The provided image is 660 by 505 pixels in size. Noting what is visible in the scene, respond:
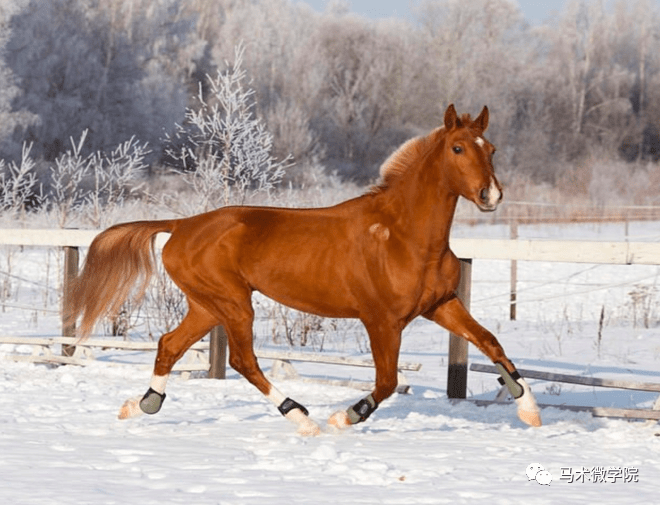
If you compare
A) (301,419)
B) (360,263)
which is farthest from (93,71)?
(301,419)

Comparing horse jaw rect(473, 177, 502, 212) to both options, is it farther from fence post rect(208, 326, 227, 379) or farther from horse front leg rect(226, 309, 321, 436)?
fence post rect(208, 326, 227, 379)

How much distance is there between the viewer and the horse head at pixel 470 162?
171 inches

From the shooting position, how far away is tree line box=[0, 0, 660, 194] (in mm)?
40938

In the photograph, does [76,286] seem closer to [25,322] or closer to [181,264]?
[181,264]

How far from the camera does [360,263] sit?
4.78 metres

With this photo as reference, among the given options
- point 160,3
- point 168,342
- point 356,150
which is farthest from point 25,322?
point 356,150

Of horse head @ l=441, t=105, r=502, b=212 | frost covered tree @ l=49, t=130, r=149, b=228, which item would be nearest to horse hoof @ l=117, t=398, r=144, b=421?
horse head @ l=441, t=105, r=502, b=212

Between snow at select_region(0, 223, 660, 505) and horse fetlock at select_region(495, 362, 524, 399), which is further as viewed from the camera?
horse fetlock at select_region(495, 362, 524, 399)

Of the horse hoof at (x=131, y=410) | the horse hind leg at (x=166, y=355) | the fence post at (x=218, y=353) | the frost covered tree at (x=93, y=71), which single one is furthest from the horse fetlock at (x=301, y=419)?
the frost covered tree at (x=93, y=71)

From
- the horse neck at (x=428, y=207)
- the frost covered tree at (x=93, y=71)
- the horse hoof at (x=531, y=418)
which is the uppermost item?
the frost covered tree at (x=93, y=71)

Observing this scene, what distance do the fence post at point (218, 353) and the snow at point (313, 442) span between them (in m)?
0.13

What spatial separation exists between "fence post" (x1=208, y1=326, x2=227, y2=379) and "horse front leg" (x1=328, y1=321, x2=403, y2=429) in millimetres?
2420

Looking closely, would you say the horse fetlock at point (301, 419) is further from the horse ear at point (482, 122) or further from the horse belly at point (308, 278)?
the horse ear at point (482, 122)

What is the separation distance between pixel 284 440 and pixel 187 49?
40330 mm
